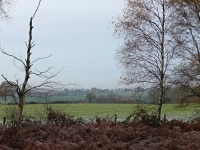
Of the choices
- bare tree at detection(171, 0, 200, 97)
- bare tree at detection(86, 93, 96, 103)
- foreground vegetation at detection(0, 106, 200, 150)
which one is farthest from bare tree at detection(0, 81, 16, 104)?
bare tree at detection(86, 93, 96, 103)

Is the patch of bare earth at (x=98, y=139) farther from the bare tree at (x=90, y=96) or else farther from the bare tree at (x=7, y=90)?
the bare tree at (x=90, y=96)

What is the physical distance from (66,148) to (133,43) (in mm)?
15217

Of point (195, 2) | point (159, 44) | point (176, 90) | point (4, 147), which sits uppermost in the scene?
point (195, 2)

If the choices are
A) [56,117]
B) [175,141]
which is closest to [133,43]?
[56,117]

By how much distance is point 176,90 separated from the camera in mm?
24719

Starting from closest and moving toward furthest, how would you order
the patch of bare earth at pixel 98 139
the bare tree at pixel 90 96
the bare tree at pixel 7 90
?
the patch of bare earth at pixel 98 139, the bare tree at pixel 7 90, the bare tree at pixel 90 96

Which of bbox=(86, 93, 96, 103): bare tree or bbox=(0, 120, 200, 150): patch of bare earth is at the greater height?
bbox=(86, 93, 96, 103): bare tree

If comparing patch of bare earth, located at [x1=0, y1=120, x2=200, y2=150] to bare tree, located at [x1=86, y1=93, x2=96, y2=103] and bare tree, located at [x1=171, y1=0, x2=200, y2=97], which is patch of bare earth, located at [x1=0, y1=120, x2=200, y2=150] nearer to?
bare tree, located at [x1=171, y1=0, x2=200, y2=97]

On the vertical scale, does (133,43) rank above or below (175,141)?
above

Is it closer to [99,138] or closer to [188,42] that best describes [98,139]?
[99,138]

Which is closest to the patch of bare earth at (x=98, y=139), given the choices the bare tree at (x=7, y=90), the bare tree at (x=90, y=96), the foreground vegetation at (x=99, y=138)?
the foreground vegetation at (x=99, y=138)

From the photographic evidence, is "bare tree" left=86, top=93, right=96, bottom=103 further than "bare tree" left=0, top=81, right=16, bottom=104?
Yes

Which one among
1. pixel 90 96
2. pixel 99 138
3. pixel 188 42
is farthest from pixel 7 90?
pixel 90 96

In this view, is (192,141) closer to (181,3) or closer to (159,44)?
(159,44)
